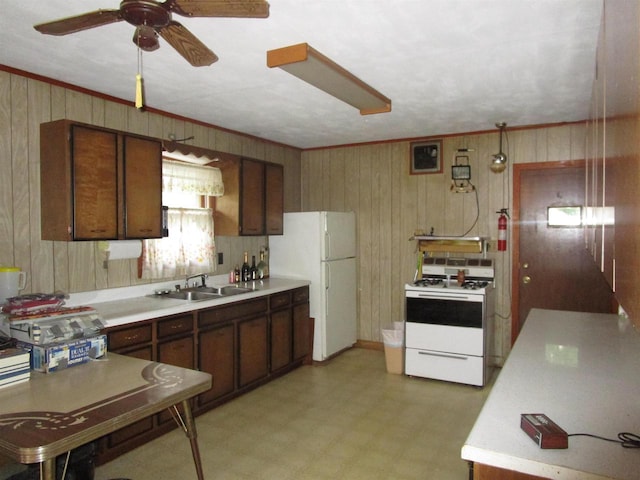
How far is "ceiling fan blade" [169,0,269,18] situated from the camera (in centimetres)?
152

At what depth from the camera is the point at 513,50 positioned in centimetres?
261

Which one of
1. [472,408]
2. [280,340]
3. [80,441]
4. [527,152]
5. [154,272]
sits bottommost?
[472,408]

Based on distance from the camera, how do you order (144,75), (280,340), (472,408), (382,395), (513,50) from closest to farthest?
(513,50), (144,75), (472,408), (382,395), (280,340)

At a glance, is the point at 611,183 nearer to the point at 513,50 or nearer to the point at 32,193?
the point at 513,50

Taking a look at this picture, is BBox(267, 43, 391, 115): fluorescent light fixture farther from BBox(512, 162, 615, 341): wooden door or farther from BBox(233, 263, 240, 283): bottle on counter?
BBox(233, 263, 240, 283): bottle on counter

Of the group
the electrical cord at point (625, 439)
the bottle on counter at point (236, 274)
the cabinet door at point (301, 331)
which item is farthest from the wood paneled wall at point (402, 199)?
the electrical cord at point (625, 439)

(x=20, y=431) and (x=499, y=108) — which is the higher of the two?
(x=499, y=108)

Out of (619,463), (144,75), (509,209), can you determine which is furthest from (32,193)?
(509,209)

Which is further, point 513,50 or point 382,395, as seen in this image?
point 382,395

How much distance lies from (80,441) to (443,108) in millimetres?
3472

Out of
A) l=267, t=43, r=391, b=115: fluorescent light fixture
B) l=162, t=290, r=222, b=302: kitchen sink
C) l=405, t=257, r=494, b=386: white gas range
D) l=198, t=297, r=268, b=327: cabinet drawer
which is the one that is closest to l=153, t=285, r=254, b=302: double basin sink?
l=162, t=290, r=222, b=302: kitchen sink

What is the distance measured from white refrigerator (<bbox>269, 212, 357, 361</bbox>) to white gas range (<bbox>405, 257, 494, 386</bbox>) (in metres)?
0.89

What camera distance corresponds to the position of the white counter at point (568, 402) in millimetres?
1231

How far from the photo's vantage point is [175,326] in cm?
333
